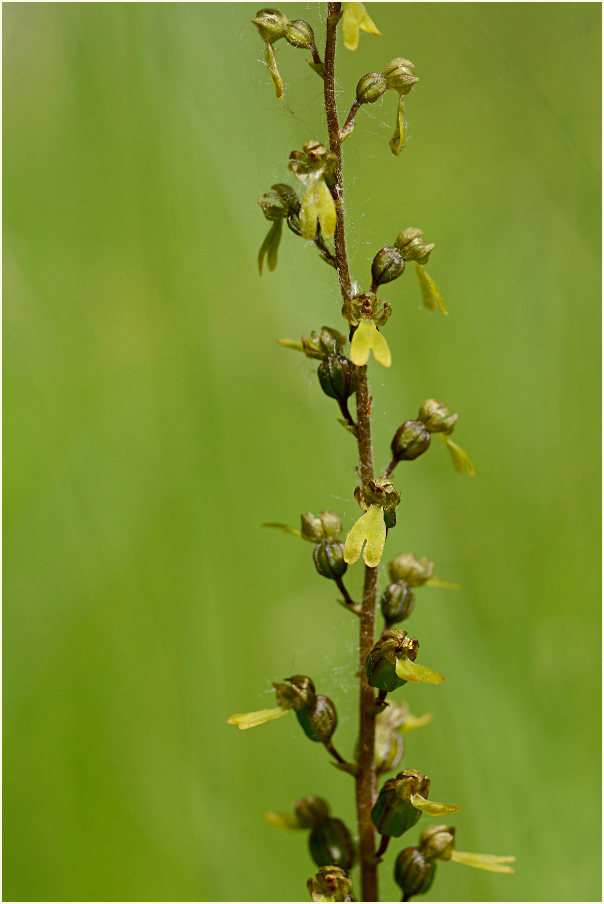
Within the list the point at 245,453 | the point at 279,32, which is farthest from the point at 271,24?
the point at 245,453

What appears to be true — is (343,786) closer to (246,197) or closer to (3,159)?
(246,197)

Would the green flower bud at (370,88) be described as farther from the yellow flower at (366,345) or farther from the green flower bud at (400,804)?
the green flower bud at (400,804)

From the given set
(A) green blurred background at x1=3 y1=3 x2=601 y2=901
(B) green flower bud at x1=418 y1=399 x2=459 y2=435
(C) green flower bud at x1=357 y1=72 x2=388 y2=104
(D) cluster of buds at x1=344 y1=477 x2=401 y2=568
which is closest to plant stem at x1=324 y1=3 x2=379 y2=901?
(D) cluster of buds at x1=344 y1=477 x2=401 y2=568

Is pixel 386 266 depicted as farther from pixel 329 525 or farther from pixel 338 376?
pixel 329 525

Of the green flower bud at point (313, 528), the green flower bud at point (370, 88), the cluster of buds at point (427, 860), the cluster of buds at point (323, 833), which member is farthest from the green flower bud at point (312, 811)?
the green flower bud at point (370, 88)

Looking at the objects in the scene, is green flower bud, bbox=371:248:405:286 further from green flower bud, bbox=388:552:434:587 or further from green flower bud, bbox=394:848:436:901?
green flower bud, bbox=394:848:436:901
